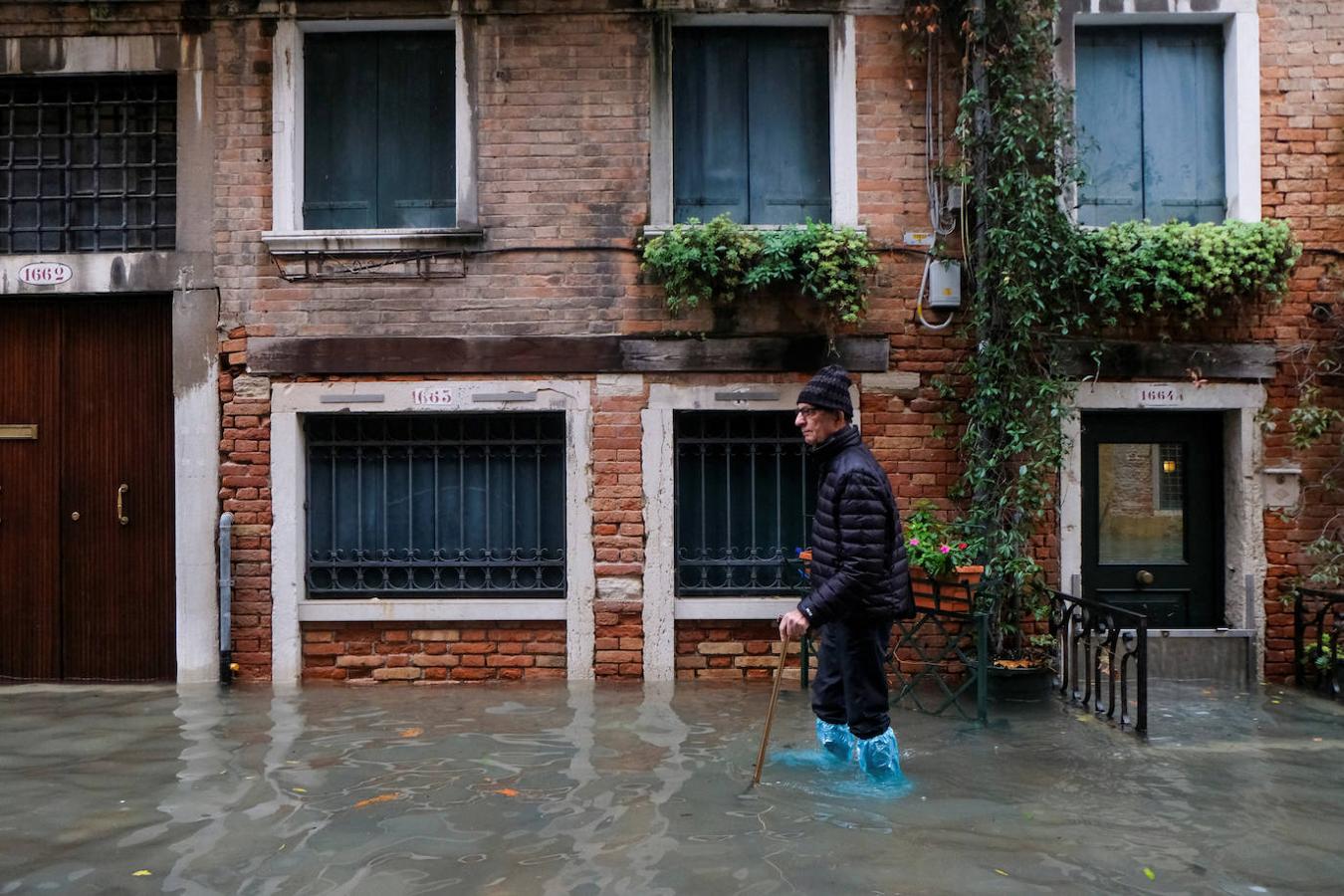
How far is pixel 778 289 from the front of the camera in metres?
8.05

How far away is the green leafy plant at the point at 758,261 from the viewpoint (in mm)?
7746

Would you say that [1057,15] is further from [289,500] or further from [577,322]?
[289,500]

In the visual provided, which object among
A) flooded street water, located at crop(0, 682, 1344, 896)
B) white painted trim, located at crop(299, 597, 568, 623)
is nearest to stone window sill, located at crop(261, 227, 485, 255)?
white painted trim, located at crop(299, 597, 568, 623)

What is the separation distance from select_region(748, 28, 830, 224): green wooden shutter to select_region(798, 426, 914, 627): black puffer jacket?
11.1 ft

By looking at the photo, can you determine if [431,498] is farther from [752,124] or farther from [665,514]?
[752,124]

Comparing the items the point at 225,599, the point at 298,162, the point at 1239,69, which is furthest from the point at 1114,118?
the point at 225,599

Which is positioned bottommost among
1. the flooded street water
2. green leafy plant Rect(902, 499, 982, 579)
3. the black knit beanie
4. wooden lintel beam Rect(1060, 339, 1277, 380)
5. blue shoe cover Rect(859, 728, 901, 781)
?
the flooded street water

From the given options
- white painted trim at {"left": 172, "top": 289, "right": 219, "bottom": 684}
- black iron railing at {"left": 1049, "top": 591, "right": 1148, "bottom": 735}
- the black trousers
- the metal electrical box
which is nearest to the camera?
the black trousers

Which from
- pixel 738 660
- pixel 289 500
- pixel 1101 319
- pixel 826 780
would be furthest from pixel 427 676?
pixel 1101 319

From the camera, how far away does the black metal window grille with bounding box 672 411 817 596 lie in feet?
27.2

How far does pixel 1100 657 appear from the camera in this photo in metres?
7.69

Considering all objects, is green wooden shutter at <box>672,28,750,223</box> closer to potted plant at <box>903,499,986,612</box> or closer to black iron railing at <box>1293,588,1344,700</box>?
potted plant at <box>903,499,986,612</box>

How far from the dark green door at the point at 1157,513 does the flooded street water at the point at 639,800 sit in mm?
1059

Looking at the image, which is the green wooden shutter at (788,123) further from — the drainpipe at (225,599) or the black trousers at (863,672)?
the drainpipe at (225,599)
